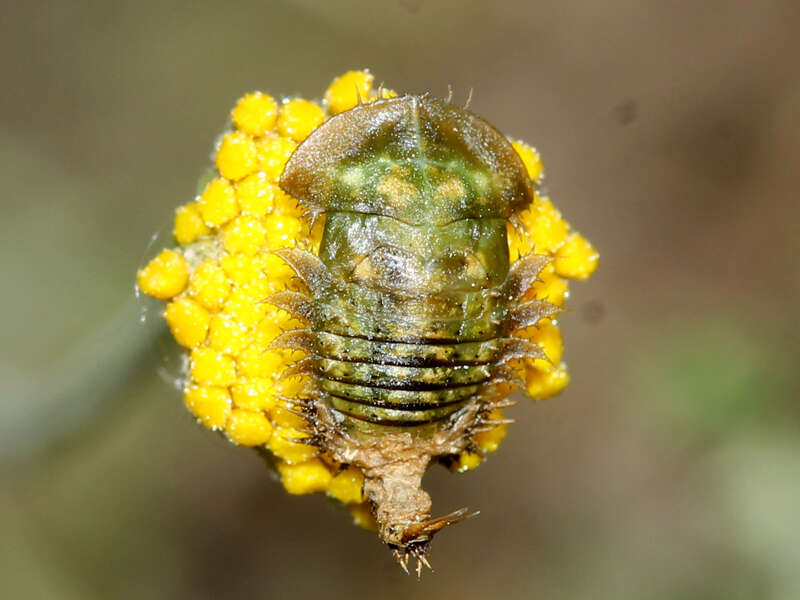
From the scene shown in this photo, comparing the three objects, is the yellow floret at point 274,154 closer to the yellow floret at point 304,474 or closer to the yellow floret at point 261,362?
the yellow floret at point 261,362

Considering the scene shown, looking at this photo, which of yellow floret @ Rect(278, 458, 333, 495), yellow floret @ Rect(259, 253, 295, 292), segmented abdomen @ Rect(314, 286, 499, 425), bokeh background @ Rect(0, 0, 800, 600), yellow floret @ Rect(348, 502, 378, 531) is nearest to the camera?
segmented abdomen @ Rect(314, 286, 499, 425)

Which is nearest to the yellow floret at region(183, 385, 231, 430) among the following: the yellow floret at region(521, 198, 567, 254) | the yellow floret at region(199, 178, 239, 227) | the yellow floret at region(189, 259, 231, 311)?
the yellow floret at region(189, 259, 231, 311)

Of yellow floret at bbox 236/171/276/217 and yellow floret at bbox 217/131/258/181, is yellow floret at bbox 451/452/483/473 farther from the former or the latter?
yellow floret at bbox 217/131/258/181

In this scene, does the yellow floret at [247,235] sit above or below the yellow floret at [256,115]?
below

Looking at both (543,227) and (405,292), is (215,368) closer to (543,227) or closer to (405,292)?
(405,292)

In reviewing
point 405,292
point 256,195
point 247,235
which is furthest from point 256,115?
point 405,292

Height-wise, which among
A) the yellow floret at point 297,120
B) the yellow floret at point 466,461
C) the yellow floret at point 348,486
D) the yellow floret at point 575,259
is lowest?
the yellow floret at point 348,486

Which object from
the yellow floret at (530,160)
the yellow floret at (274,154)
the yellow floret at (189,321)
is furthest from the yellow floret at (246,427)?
the yellow floret at (530,160)

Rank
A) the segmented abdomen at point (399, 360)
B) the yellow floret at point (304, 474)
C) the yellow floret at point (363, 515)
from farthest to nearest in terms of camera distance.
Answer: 1. the yellow floret at point (363, 515)
2. the yellow floret at point (304, 474)
3. the segmented abdomen at point (399, 360)

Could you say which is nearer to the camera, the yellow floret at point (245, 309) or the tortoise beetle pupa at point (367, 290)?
the tortoise beetle pupa at point (367, 290)
